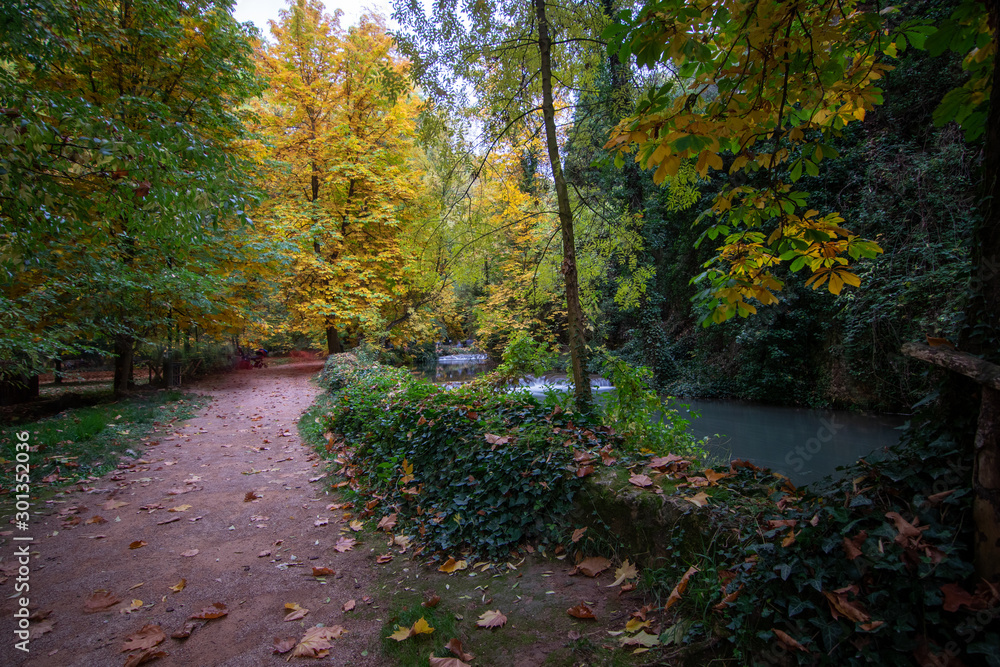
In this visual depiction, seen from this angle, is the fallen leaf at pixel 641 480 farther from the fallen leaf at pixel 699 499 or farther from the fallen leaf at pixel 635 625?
the fallen leaf at pixel 635 625

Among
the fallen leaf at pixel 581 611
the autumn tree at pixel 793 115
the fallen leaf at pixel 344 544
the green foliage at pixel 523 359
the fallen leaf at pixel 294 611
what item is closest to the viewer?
the autumn tree at pixel 793 115

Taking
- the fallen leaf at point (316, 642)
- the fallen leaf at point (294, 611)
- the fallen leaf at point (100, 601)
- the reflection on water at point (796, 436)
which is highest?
the fallen leaf at point (100, 601)

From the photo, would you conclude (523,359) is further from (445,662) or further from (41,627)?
(41,627)

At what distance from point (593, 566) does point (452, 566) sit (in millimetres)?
1068

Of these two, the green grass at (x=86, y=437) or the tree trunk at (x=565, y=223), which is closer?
the tree trunk at (x=565, y=223)

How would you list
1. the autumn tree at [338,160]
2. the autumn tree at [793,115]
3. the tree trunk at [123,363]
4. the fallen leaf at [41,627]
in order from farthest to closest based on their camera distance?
the autumn tree at [338,160] < the tree trunk at [123,363] < the fallen leaf at [41,627] < the autumn tree at [793,115]

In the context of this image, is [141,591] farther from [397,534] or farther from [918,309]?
[918,309]

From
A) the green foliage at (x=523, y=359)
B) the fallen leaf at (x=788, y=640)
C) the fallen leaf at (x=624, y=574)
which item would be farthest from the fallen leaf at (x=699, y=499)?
the green foliage at (x=523, y=359)

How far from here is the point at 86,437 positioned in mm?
6234

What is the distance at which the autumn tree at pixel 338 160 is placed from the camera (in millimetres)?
13070

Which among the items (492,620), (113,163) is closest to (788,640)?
(492,620)

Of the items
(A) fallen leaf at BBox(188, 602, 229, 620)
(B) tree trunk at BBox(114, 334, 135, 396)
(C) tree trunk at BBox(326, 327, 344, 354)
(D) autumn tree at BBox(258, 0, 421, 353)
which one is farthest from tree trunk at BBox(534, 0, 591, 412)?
(C) tree trunk at BBox(326, 327, 344, 354)

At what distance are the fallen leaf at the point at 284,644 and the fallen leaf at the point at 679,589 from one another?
2094 millimetres

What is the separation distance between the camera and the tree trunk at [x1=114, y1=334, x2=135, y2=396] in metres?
9.65
